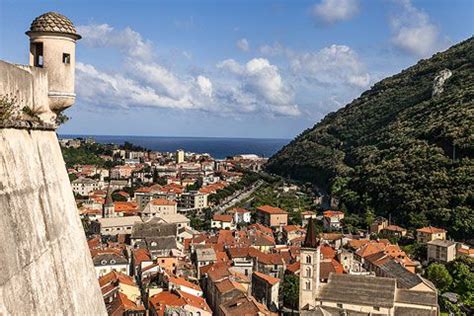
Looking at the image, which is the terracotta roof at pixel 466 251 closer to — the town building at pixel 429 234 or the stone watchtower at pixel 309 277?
the town building at pixel 429 234

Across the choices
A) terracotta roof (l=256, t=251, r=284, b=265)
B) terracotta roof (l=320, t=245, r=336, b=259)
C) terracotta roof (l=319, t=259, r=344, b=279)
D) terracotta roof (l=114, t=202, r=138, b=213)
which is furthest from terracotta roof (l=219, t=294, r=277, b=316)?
terracotta roof (l=114, t=202, r=138, b=213)

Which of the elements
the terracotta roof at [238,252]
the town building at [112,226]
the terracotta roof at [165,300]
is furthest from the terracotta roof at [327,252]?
the town building at [112,226]

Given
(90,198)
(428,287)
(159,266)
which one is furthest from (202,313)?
(90,198)

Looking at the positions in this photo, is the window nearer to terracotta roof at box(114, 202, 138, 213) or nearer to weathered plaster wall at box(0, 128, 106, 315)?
weathered plaster wall at box(0, 128, 106, 315)

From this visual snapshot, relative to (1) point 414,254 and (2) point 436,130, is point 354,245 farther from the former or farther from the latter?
(2) point 436,130

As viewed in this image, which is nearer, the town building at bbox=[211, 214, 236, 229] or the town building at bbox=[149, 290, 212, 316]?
the town building at bbox=[149, 290, 212, 316]

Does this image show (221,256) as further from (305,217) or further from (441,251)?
(305,217)
